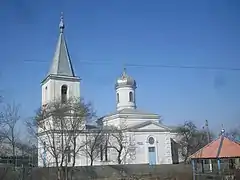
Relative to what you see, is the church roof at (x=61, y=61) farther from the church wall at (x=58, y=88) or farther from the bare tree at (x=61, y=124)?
the bare tree at (x=61, y=124)

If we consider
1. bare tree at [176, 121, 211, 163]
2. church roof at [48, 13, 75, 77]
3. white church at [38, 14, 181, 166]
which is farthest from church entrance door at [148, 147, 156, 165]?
church roof at [48, 13, 75, 77]

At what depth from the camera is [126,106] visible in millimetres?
57281

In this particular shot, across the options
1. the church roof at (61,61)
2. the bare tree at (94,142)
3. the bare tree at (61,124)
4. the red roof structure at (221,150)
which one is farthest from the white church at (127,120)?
the red roof structure at (221,150)

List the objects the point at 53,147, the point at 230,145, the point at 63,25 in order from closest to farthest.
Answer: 1. the point at 230,145
2. the point at 53,147
3. the point at 63,25

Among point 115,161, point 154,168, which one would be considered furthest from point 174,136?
point 154,168

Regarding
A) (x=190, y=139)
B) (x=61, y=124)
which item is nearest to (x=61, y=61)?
(x=61, y=124)

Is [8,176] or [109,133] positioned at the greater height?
[109,133]

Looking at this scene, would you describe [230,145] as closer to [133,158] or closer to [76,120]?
[76,120]

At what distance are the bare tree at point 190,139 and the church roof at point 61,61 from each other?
795 inches

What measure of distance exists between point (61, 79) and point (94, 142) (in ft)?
32.9

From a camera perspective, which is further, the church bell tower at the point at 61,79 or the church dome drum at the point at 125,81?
the church dome drum at the point at 125,81

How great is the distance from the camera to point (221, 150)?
83.4 ft

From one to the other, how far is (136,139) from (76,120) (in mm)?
16476

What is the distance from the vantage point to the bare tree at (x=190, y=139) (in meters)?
54.9
